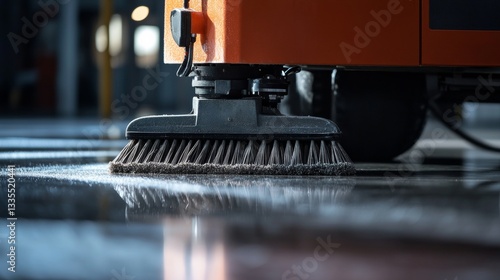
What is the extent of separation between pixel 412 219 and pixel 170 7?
4.24 feet

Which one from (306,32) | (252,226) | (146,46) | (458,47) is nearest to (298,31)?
(306,32)

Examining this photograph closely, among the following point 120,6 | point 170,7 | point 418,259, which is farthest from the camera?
point 120,6

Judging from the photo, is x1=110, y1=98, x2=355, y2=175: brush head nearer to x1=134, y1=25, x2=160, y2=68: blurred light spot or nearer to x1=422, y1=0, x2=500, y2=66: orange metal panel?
x1=422, y1=0, x2=500, y2=66: orange metal panel

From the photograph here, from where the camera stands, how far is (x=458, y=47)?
2.49 meters

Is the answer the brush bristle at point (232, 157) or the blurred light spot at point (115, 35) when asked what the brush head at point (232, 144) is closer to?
the brush bristle at point (232, 157)

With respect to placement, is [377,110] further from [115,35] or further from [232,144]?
[115,35]

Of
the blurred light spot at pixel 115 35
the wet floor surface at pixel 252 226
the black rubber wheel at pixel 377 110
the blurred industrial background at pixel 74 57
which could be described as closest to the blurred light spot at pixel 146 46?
the blurred industrial background at pixel 74 57

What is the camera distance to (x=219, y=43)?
2389 millimetres

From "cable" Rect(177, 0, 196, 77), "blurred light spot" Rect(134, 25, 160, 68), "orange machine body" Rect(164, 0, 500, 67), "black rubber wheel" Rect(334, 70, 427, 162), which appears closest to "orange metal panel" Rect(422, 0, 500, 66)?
"orange machine body" Rect(164, 0, 500, 67)

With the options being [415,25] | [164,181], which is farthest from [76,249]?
[415,25]

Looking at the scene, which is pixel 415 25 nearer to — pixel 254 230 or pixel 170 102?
pixel 254 230

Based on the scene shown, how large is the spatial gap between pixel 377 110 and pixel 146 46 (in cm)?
1135

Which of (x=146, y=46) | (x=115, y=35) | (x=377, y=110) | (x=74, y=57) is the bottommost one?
(x=377, y=110)

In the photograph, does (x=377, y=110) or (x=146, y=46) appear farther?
(x=146, y=46)
